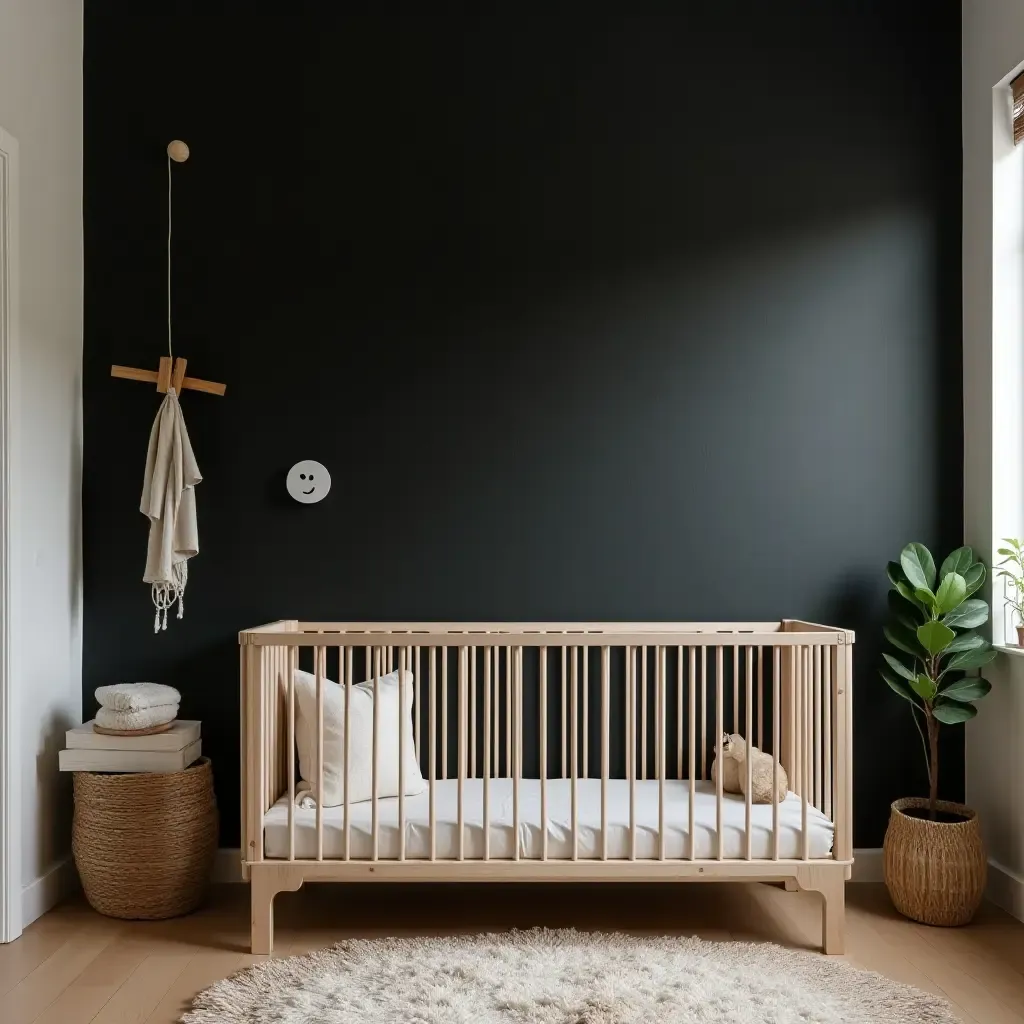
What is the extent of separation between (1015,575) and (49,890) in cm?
298

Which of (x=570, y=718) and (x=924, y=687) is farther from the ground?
(x=924, y=687)

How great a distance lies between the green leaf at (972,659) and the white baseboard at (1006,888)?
0.61m

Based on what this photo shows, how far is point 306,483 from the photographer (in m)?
3.22

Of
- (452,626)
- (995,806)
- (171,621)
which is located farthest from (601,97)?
(995,806)

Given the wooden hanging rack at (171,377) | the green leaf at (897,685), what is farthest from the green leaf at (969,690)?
the wooden hanging rack at (171,377)

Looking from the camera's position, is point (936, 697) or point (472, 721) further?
point (472, 721)

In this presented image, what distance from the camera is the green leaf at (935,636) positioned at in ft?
9.57

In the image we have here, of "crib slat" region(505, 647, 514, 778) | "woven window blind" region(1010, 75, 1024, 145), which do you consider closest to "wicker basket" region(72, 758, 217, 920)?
"crib slat" region(505, 647, 514, 778)

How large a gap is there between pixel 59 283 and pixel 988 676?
120 inches

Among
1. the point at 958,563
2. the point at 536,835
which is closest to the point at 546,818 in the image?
the point at 536,835

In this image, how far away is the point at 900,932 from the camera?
9.23 feet

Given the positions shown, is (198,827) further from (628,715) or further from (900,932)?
(900,932)

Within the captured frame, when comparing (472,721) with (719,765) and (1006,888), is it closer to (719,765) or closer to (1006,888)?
(719,765)

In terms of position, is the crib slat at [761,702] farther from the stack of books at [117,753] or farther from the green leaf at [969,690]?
the stack of books at [117,753]
